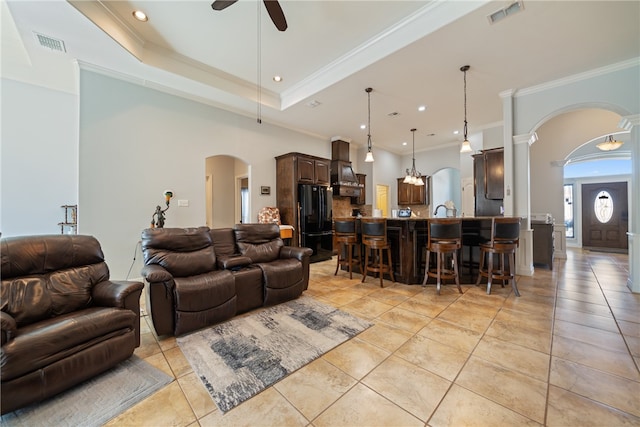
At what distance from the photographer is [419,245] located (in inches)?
152

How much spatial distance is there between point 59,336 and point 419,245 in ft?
13.1

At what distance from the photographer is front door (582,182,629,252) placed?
677cm

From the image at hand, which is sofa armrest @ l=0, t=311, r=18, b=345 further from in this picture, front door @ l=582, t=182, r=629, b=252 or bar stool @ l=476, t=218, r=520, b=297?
front door @ l=582, t=182, r=629, b=252

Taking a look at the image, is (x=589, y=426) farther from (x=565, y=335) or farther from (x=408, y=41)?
(x=408, y=41)

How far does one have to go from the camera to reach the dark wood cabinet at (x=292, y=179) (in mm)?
5520

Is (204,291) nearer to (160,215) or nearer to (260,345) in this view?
(260,345)

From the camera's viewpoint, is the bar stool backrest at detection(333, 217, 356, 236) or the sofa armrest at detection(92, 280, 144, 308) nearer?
the sofa armrest at detection(92, 280, 144, 308)

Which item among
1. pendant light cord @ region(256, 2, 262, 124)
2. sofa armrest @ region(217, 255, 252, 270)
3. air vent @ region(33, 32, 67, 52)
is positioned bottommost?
sofa armrest @ region(217, 255, 252, 270)

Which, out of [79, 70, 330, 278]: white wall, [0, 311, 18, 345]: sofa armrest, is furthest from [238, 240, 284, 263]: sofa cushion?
[0, 311, 18, 345]: sofa armrest

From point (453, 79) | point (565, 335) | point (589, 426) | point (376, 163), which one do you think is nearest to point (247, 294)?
point (589, 426)

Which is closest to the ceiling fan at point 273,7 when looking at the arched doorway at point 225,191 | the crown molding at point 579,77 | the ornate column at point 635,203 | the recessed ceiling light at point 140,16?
the recessed ceiling light at point 140,16

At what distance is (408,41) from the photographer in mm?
2998

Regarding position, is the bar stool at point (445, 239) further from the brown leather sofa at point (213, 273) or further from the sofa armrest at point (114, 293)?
the sofa armrest at point (114, 293)

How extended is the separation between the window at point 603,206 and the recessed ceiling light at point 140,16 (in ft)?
37.4
